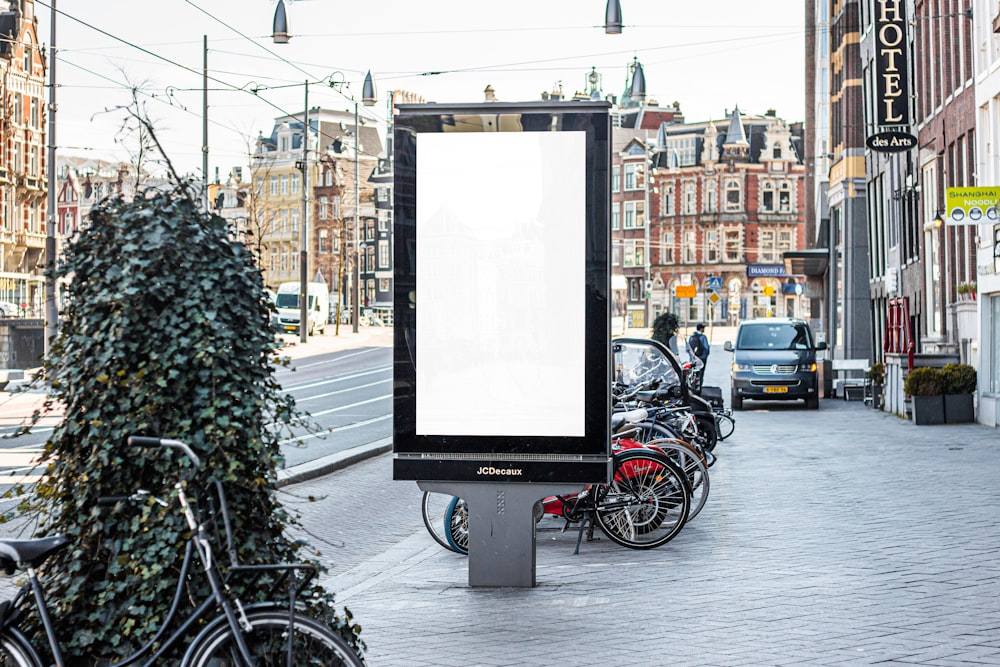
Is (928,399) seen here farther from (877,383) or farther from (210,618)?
(210,618)

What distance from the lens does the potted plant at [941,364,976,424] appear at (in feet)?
76.0

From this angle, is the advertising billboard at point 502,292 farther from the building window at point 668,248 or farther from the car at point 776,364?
the building window at point 668,248

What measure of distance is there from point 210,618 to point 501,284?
3.81 metres

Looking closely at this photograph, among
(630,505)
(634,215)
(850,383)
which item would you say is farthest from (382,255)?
(630,505)

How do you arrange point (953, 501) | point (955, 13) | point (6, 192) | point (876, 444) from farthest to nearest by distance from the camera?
point (6, 192)
point (955, 13)
point (876, 444)
point (953, 501)

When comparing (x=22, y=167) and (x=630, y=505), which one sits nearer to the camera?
(x=630, y=505)

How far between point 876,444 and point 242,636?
16049 millimetres

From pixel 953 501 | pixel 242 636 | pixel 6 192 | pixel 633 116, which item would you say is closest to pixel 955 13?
pixel 953 501

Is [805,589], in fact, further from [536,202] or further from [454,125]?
[454,125]

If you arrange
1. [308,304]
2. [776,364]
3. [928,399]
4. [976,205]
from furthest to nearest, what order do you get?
[308,304] → [776,364] → [928,399] → [976,205]

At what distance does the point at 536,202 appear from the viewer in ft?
26.6

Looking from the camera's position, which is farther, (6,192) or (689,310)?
(689,310)

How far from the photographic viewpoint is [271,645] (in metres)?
4.47

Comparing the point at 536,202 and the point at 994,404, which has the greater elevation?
the point at 536,202
